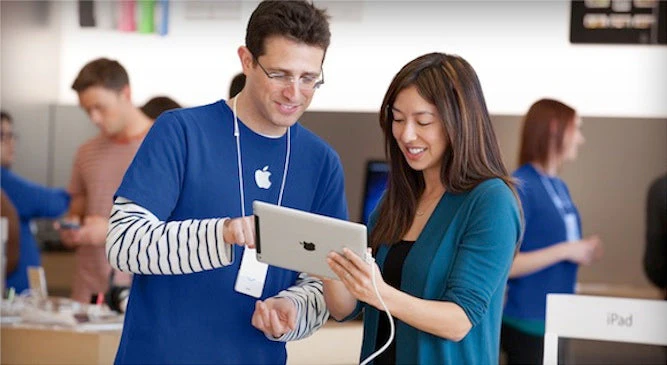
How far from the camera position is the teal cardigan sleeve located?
2383 mm

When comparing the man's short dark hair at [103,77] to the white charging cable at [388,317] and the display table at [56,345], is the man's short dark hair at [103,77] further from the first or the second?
the white charging cable at [388,317]

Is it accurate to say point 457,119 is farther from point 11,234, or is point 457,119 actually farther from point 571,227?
point 11,234

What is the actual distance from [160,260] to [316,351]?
1432 millimetres

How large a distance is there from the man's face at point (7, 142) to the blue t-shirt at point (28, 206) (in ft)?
0.26

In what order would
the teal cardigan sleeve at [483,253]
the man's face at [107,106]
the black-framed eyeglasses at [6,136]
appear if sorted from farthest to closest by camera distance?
1. the black-framed eyeglasses at [6,136]
2. the man's face at [107,106]
3. the teal cardigan sleeve at [483,253]

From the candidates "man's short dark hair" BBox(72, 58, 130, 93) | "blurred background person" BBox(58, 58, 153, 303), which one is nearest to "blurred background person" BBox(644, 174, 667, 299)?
"blurred background person" BBox(58, 58, 153, 303)

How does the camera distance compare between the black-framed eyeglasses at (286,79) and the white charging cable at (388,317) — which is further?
the black-framed eyeglasses at (286,79)

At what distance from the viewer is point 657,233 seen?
5.03 meters

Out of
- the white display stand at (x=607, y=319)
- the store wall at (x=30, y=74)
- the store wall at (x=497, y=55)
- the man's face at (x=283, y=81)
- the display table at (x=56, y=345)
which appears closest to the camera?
Answer: the man's face at (x=283, y=81)

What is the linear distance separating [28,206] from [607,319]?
3.29 metres

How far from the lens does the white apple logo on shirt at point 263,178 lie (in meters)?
2.55

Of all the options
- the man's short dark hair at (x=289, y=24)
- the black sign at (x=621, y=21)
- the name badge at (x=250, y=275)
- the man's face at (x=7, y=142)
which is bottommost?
the name badge at (x=250, y=275)

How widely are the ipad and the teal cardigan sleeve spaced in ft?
0.80

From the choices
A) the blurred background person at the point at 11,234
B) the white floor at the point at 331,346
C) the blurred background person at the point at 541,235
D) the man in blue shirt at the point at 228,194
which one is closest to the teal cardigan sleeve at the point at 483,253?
the man in blue shirt at the point at 228,194
